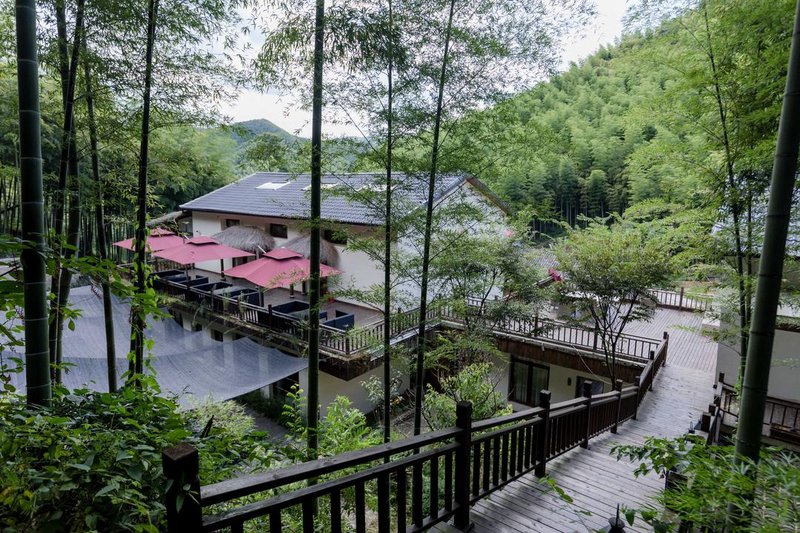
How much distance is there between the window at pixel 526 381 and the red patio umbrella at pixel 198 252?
7.71m

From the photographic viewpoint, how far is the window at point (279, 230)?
11.7 meters

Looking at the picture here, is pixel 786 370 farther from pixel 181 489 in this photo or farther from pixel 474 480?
pixel 181 489

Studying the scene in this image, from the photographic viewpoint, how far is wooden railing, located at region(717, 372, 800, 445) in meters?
5.19

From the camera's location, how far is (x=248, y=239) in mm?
10867

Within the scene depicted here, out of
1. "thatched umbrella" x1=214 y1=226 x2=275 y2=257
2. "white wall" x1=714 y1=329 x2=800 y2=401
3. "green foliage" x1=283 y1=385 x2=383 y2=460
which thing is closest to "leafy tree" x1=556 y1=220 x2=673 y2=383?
"white wall" x1=714 y1=329 x2=800 y2=401

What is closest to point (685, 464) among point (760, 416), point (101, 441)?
point (760, 416)

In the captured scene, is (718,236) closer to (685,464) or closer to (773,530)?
(685,464)

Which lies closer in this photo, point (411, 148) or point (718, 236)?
point (411, 148)

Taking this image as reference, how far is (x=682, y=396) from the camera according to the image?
273 inches

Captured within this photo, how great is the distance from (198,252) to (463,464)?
355 inches

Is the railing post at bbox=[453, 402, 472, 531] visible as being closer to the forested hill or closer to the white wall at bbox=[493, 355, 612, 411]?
the forested hill

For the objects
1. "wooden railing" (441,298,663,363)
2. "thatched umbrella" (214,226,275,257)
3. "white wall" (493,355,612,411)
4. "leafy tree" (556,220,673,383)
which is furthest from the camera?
"thatched umbrella" (214,226,275,257)

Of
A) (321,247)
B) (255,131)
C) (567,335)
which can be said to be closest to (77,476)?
(255,131)

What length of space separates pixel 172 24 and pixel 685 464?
168 inches
